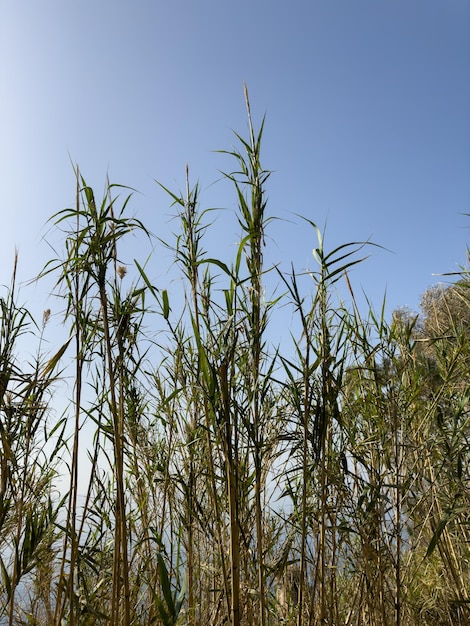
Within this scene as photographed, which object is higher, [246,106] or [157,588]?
[246,106]

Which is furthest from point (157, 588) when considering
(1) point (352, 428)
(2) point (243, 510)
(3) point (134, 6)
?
(3) point (134, 6)

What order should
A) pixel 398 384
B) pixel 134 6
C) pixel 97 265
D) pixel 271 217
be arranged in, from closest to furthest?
pixel 97 265, pixel 271 217, pixel 398 384, pixel 134 6

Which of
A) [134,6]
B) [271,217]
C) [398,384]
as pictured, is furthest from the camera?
[134,6]

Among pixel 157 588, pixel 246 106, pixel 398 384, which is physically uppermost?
pixel 246 106

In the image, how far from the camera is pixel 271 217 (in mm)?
1642

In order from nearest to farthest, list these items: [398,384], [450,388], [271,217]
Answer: [271,217], [398,384], [450,388]

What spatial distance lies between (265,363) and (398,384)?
0.64m

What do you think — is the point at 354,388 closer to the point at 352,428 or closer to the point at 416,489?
the point at 352,428

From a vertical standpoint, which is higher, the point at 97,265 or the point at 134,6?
the point at 134,6

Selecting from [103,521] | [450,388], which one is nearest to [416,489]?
[450,388]

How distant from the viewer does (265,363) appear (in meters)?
1.67

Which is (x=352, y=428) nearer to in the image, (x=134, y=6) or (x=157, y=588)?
(x=157, y=588)

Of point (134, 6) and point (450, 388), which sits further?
point (134, 6)

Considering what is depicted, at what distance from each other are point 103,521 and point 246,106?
174 centimetres
